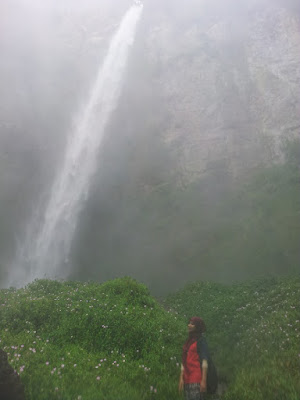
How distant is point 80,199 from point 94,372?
19144mm

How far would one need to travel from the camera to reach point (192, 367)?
4.54m

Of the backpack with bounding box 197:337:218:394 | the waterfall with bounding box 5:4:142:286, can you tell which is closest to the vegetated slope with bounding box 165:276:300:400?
the backpack with bounding box 197:337:218:394

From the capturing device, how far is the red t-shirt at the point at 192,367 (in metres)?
4.46

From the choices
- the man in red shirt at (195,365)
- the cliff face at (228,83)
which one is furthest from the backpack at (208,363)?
the cliff face at (228,83)

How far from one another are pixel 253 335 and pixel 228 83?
78.3 feet

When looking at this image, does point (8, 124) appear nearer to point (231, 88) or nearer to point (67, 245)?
point (67, 245)

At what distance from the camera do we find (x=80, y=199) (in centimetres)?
2380

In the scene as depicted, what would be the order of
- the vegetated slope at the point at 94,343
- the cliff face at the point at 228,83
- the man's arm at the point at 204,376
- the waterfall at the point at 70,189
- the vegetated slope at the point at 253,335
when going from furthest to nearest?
the cliff face at the point at 228,83 → the waterfall at the point at 70,189 → the vegetated slope at the point at 94,343 → the vegetated slope at the point at 253,335 → the man's arm at the point at 204,376

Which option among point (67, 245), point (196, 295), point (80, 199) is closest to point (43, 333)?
point (196, 295)

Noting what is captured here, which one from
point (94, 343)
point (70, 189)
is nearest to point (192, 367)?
point (94, 343)

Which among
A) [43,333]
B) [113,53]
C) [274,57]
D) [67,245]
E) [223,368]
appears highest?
[113,53]

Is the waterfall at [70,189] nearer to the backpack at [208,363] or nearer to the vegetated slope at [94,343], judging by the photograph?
the vegetated slope at [94,343]

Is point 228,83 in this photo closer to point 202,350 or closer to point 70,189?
point 70,189

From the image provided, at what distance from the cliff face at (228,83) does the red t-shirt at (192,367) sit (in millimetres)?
19412
